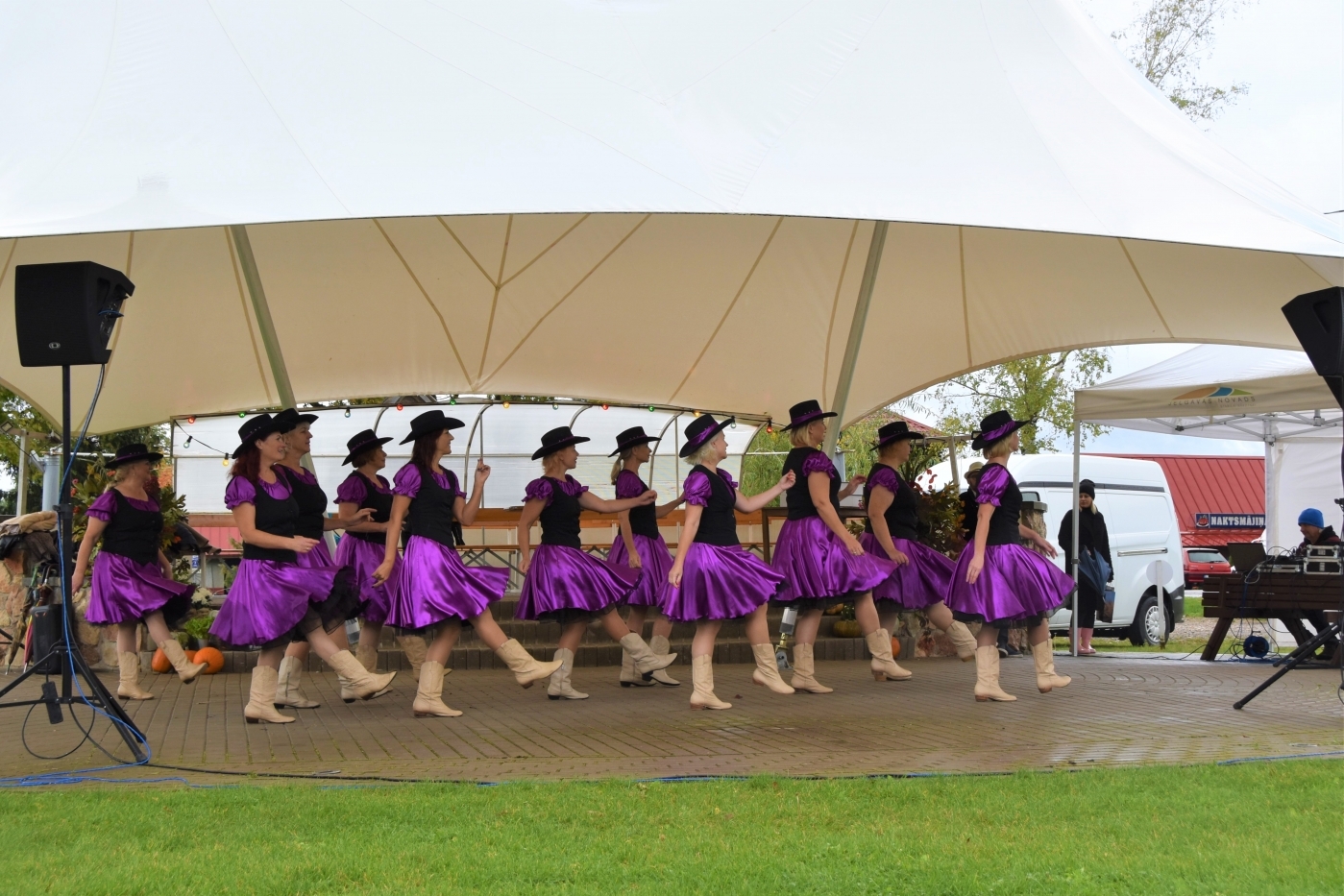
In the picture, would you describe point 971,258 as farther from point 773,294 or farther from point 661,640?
point 661,640

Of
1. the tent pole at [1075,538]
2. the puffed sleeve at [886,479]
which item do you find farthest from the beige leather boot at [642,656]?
the tent pole at [1075,538]

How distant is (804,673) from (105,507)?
Result: 5377 millimetres

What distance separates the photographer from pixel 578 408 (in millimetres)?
18734

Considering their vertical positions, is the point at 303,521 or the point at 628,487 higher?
the point at 628,487

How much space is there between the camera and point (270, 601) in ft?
24.9

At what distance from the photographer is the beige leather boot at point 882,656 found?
9844 millimetres

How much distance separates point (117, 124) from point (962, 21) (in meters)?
5.62

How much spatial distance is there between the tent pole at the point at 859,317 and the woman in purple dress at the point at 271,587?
5.44 meters

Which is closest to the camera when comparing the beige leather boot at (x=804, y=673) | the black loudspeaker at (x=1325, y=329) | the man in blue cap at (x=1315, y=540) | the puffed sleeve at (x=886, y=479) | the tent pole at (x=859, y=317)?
the black loudspeaker at (x=1325, y=329)

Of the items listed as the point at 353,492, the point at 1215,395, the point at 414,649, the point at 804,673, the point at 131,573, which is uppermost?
the point at 1215,395

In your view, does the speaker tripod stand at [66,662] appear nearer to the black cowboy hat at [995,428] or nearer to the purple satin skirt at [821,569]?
the purple satin skirt at [821,569]

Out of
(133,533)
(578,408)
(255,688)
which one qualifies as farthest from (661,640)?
(578,408)

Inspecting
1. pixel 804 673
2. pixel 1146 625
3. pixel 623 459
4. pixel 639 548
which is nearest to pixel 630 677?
pixel 639 548

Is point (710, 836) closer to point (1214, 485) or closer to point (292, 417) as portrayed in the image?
point (292, 417)
